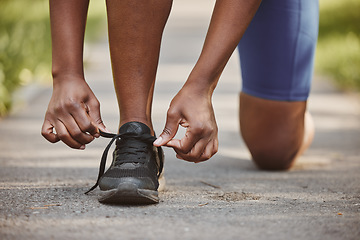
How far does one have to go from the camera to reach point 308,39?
2.39m

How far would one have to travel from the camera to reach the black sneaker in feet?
5.57

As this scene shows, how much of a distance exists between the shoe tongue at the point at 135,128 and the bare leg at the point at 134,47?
4 centimetres

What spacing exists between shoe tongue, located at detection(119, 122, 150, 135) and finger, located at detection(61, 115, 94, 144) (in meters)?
0.14

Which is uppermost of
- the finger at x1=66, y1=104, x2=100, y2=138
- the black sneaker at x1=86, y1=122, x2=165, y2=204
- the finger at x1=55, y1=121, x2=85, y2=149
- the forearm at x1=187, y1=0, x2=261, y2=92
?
the forearm at x1=187, y1=0, x2=261, y2=92

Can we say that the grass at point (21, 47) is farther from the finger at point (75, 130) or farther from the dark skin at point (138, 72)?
the finger at point (75, 130)

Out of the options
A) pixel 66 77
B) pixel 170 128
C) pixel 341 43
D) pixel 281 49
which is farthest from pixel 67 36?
pixel 341 43

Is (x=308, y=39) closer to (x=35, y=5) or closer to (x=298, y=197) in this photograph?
(x=298, y=197)

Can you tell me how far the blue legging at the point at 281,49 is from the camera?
2314 mm

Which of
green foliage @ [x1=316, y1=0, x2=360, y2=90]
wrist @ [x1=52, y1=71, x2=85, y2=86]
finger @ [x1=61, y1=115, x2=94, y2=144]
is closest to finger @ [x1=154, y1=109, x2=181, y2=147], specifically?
finger @ [x1=61, y1=115, x2=94, y2=144]

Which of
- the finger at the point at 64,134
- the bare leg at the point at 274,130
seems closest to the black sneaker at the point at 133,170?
the finger at the point at 64,134

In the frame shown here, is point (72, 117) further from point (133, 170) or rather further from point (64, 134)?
point (133, 170)

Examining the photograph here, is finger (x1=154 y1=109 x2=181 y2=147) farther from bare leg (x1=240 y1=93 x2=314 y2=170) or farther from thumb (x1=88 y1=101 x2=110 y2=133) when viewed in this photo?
bare leg (x1=240 y1=93 x2=314 y2=170)

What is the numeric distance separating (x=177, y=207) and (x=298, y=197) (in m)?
0.46

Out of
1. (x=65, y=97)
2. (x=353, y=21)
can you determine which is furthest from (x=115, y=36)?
(x=353, y=21)
